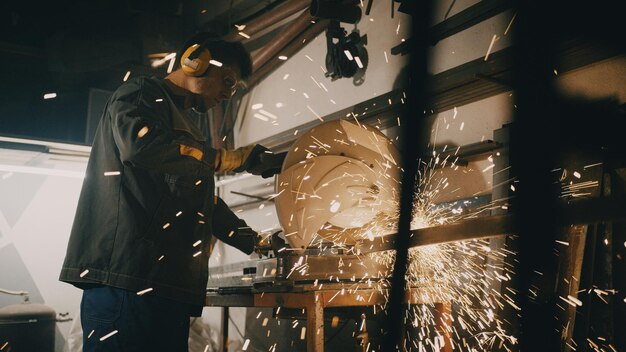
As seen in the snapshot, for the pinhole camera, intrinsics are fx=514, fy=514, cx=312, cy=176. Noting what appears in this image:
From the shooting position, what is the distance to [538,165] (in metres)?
1.91

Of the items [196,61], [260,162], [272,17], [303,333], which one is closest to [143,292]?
[260,162]

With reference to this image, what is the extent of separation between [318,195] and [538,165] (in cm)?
83

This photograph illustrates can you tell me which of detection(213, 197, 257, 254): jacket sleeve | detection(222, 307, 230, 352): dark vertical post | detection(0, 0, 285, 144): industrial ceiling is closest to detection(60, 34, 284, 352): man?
detection(213, 197, 257, 254): jacket sleeve

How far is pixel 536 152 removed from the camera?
6.33 feet

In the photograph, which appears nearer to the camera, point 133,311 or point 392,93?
point 133,311

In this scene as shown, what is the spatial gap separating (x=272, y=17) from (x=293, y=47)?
263mm

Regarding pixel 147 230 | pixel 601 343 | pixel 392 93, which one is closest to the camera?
pixel 601 343

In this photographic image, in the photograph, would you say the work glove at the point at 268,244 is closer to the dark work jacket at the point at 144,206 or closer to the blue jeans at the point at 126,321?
the dark work jacket at the point at 144,206

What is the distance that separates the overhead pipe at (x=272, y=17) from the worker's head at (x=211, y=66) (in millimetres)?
1255

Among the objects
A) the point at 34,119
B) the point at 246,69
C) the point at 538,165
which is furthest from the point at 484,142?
the point at 34,119

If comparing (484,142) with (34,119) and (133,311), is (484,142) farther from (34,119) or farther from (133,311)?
(34,119)

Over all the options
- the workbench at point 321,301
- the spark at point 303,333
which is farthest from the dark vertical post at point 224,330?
the workbench at point 321,301

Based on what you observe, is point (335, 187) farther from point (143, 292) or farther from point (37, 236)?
point (37, 236)

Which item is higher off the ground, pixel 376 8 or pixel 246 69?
pixel 376 8
